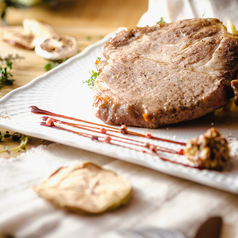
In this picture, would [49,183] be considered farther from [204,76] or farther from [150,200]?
[204,76]

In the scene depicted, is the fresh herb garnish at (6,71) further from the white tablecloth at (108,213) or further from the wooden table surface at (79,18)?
the white tablecloth at (108,213)

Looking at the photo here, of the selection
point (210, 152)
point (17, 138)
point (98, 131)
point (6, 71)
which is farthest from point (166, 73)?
point (6, 71)

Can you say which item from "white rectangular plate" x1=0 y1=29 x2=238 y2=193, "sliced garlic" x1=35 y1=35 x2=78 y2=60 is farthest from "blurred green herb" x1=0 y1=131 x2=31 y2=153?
"sliced garlic" x1=35 y1=35 x2=78 y2=60

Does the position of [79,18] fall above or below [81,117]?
above

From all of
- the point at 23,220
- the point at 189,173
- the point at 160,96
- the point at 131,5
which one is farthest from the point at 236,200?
the point at 131,5

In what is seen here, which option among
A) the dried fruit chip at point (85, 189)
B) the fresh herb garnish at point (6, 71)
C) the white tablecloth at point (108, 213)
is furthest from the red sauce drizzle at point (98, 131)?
the fresh herb garnish at point (6, 71)

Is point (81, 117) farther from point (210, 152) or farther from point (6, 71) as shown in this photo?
point (6, 71)
